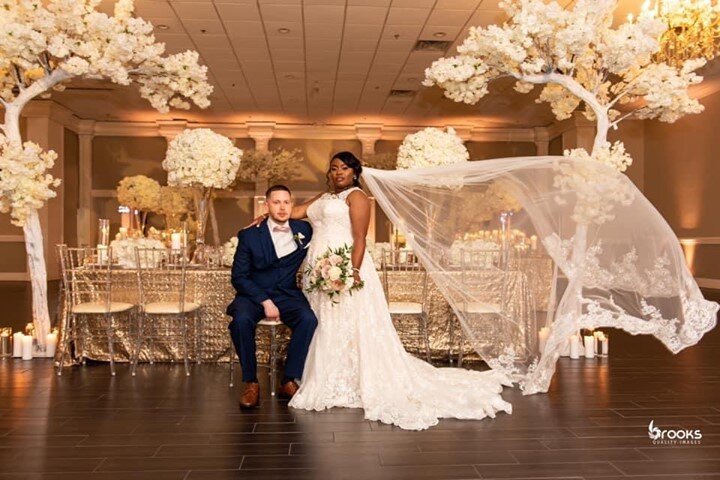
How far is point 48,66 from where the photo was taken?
6336 mm

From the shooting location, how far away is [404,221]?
4965mm

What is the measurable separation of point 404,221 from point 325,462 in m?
2.09

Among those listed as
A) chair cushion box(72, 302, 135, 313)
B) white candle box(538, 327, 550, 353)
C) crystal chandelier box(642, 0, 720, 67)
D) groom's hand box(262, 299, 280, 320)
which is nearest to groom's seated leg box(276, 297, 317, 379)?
groom's hand box(262, 299, 280, 320)

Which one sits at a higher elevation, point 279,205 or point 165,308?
point 279,205

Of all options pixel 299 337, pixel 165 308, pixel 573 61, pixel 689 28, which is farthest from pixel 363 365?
pixel 689 28

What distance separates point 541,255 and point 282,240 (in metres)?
1.96

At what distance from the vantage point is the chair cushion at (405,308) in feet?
18.8

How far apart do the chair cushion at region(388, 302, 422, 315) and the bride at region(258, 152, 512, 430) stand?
858 millimetres

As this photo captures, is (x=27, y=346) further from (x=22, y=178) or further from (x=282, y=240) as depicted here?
(x=282, y=240)

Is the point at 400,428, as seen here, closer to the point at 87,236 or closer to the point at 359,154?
the point at 359,154

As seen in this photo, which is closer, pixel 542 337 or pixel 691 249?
pixel 542 337

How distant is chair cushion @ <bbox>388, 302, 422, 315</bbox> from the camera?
18.8 ft

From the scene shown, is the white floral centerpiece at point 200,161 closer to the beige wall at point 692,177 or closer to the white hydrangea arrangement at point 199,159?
the white hydrangea arrangement at point 199,159

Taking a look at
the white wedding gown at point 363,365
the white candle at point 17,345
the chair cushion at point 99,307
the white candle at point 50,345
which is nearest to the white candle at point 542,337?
the white wedding gown at point 363,365
